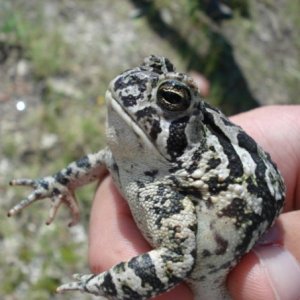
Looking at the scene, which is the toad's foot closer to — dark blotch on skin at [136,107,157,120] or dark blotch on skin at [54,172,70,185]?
dark blotch on skin at [54,172,70,185]

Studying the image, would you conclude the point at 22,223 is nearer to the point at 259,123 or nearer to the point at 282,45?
the point at 259,123

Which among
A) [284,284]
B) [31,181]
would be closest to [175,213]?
[284,284]

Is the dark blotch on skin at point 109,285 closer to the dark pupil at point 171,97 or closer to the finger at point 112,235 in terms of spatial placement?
the finger at point 112,235

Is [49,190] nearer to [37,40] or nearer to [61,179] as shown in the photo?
[61,179]

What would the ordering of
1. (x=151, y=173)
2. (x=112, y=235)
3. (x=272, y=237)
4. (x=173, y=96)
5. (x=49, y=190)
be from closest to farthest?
(x=173, y=96) < (x=151, y=173) < (x=272, y=237) < (x=112, y=235) < (x=49, y=190)

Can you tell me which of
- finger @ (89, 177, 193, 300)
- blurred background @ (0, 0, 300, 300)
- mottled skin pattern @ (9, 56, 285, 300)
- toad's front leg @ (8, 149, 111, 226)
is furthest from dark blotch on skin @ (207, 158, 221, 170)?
blurred background @ (0, 0, 300, 300)

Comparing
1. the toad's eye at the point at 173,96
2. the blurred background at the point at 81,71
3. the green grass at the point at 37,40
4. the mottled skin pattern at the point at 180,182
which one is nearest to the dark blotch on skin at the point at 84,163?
the mottled skin pattern at the point at 180,182

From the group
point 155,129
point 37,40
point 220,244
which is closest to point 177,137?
point 155,129
